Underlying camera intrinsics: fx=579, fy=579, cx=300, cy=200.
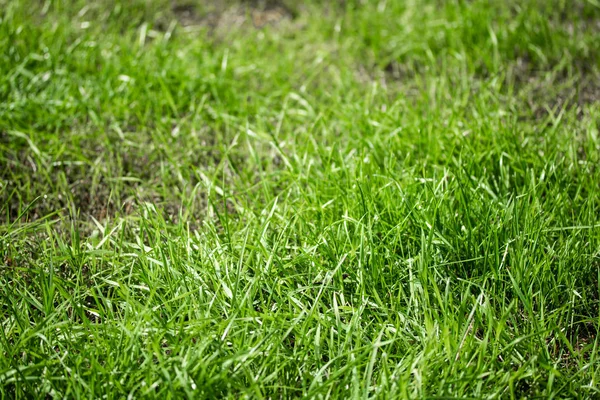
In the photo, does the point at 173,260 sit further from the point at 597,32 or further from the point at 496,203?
the point at 597,32

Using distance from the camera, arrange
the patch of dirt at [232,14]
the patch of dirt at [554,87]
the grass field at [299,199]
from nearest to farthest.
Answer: the grass field at [299,199], the patch of dirt at [554,87], the patch of dirt at [232,14]

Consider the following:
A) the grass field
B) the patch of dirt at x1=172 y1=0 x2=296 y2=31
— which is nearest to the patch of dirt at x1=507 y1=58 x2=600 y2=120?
the grass field

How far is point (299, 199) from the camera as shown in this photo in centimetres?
226

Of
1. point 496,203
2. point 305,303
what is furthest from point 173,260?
point 496,203

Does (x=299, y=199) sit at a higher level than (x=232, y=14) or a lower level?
lower

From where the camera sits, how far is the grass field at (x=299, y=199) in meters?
1.69

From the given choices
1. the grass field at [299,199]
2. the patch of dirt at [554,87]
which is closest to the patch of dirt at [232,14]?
the grass field at [299,199]

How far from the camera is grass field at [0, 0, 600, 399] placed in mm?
1694

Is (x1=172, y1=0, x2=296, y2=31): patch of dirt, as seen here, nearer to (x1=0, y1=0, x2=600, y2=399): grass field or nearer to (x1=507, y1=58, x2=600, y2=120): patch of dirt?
(x1=0, y1=0, x2=600, y2=399): grass field

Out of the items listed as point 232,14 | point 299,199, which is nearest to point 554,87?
point 299,199

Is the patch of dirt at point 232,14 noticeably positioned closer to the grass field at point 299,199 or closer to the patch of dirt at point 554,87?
the grass field at point 299,199

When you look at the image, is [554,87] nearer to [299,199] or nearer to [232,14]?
[299,199]

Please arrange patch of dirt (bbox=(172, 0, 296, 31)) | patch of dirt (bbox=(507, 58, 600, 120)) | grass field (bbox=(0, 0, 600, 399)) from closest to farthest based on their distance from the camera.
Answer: grass field (bbox=(0, 0, 600, 399)) < patch of dirt (bbox=(507, 58, 600, 120)) < patch of dirt (bbox=(172, 0, 296, 31))

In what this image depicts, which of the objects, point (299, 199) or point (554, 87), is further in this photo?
point (554, 87)
